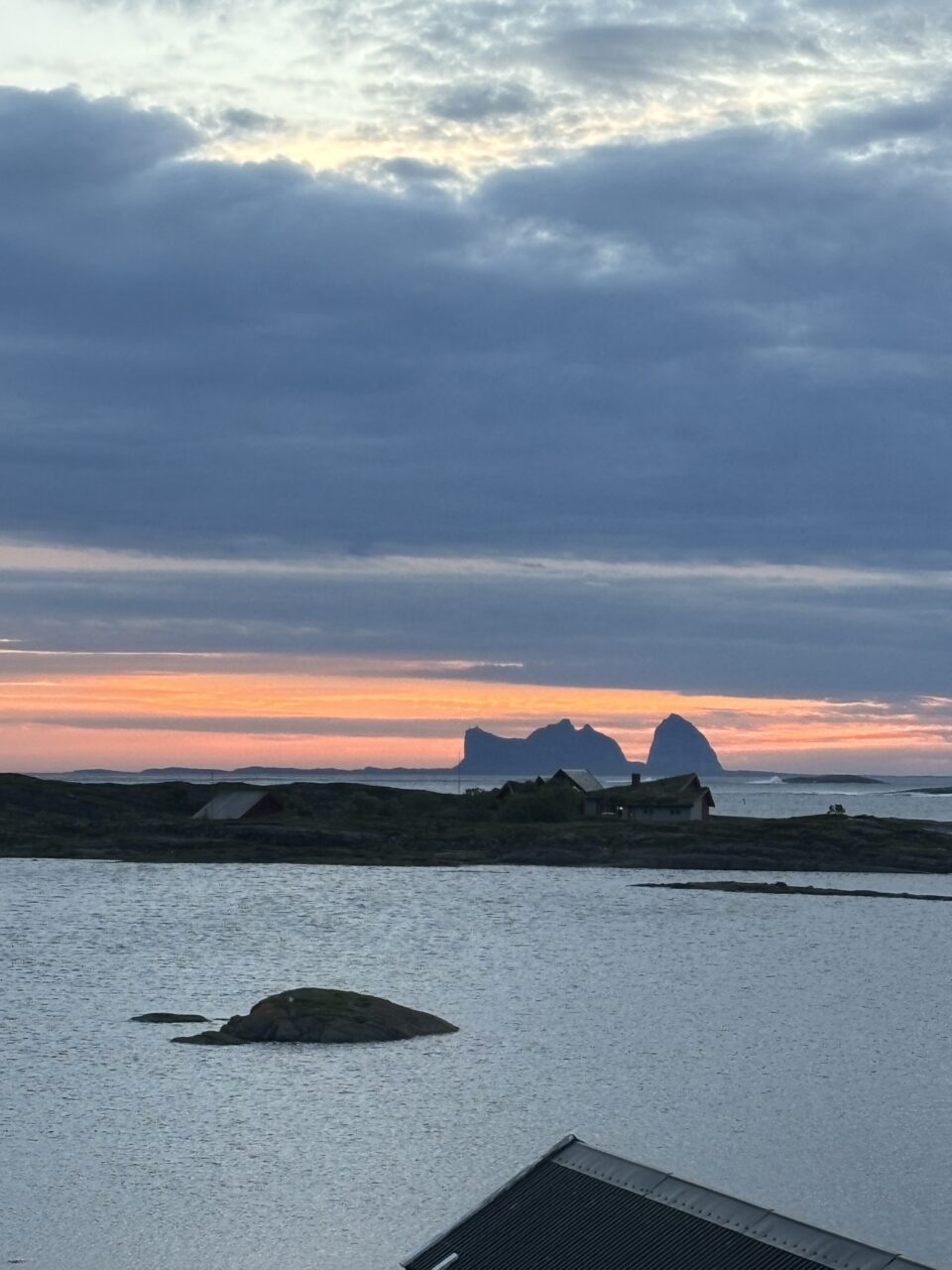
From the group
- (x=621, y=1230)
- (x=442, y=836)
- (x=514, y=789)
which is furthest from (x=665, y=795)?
(x=621, y=1230)

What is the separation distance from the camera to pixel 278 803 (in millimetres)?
182625

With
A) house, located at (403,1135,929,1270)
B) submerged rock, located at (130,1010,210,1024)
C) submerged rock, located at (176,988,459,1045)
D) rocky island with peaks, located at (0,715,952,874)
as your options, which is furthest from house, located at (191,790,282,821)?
house, located at (403,1135,929,1270)

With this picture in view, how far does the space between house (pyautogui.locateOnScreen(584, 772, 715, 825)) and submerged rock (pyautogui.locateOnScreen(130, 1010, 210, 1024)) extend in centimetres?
10806

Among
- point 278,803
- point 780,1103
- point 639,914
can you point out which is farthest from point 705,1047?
point 278,803

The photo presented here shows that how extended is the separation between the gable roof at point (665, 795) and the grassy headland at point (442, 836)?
3.81 meters

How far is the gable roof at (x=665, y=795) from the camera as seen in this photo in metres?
174


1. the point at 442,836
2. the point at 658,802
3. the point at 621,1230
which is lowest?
the point at 442,836

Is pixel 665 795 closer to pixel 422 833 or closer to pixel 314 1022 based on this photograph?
pixel 422 833

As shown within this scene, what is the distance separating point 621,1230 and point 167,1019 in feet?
156

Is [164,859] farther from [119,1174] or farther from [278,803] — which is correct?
[119,1174]

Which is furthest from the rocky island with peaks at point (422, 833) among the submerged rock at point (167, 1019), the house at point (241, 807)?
the submerged rock at point (167, 1019)

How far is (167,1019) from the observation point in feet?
213

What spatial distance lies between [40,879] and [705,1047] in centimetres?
11133

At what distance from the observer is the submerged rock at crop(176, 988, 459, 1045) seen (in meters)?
57.0
